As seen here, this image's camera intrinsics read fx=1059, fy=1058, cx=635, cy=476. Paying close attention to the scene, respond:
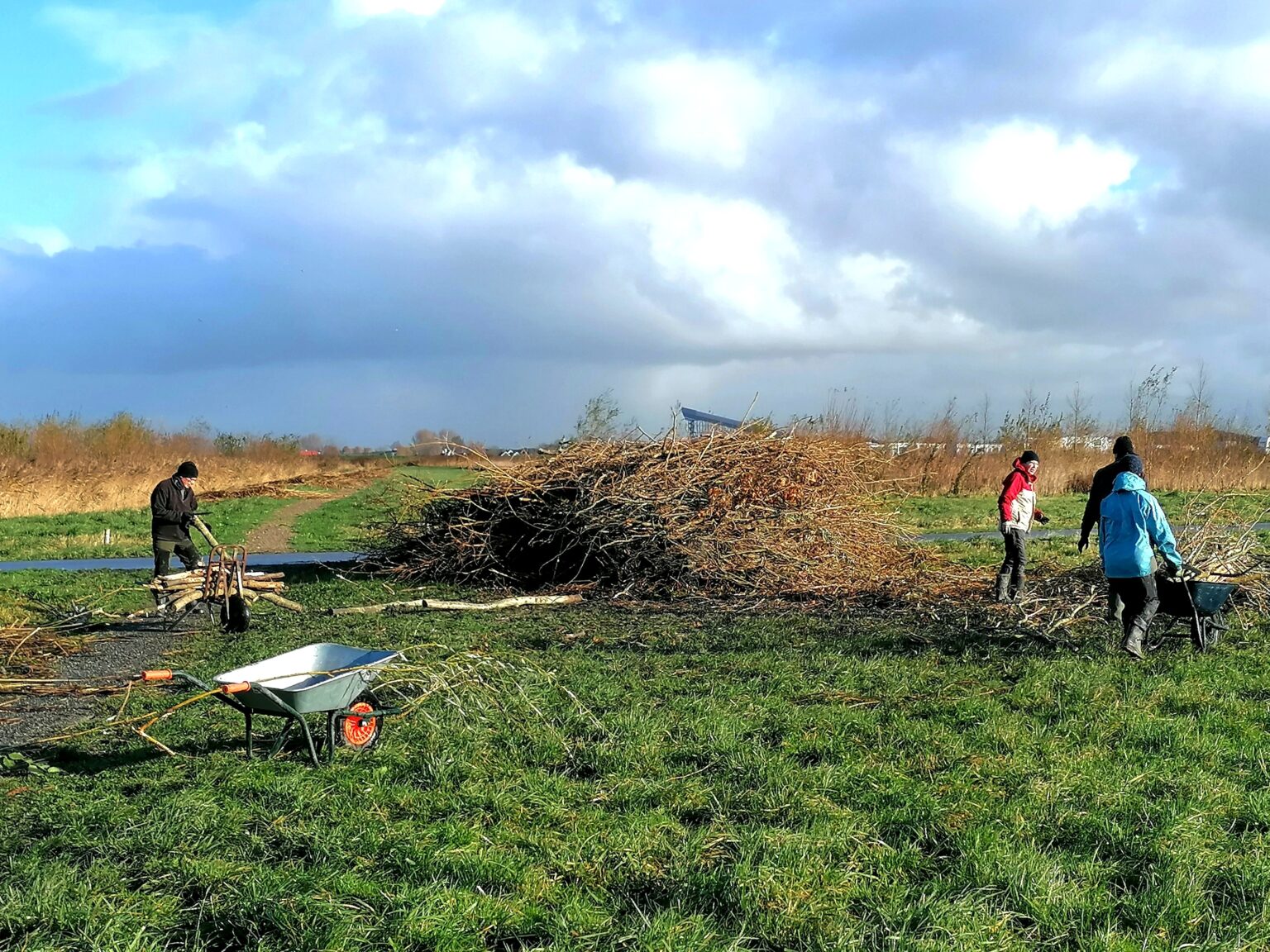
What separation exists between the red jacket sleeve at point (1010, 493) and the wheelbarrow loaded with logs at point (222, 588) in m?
8.16

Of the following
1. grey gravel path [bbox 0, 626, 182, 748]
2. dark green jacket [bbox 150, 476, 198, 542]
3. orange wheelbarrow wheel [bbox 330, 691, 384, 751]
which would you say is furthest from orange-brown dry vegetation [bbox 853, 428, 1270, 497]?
orange wheelbarrow wheel [bbox 330, 691, 384, 751]

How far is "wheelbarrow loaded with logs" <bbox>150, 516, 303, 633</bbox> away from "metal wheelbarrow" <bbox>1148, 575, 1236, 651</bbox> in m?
8.69

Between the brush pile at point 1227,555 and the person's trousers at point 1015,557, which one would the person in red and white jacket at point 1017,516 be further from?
the brush pile at point 1227,555

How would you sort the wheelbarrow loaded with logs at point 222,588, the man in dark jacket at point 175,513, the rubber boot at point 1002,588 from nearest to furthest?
the wheelbarrow loaded with logs at point 222,588 → the rubber boot at point 1002,588 → the man in dark jacket at point 175,513

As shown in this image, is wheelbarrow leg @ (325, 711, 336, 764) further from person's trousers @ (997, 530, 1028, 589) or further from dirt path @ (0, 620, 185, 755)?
person's trousers @ (997, 530, 1028, 589)

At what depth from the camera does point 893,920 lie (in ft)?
12.5

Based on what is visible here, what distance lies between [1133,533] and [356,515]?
80.2ft

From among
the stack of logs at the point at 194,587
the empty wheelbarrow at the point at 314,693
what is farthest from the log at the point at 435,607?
the empty wheelbarrow at the point at 314,693

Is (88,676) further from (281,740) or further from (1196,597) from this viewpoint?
(1196,597)

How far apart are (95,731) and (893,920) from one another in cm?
510

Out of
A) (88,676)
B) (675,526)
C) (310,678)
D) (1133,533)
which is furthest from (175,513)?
(1133,533)

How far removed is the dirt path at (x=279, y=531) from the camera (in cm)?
2241

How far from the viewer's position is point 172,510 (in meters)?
12.4

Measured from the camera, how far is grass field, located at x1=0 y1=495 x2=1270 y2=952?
377 centimetres
